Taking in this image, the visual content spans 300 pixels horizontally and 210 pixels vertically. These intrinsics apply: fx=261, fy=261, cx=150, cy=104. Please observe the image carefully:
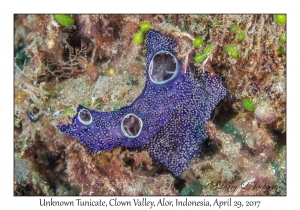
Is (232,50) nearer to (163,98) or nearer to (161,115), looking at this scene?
(163,98)

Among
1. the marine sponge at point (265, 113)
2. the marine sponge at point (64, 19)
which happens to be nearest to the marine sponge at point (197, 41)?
the marine sponge at point (265, 113)

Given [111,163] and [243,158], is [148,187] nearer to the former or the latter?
[111,163]

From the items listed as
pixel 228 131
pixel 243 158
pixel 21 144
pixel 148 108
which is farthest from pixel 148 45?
pixel 21 144

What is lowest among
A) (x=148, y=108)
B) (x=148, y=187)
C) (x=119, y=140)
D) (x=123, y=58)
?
(x=148, y=187)

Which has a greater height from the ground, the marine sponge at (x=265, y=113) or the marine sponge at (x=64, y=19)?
the marine sponge at (x=64, y=19)

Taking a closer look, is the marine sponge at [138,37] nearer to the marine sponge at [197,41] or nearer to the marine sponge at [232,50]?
the marine sponge at [197,41]

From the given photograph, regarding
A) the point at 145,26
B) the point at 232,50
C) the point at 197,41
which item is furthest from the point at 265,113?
the point at 145,26

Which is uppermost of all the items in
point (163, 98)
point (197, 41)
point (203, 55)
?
point (197, 41)
